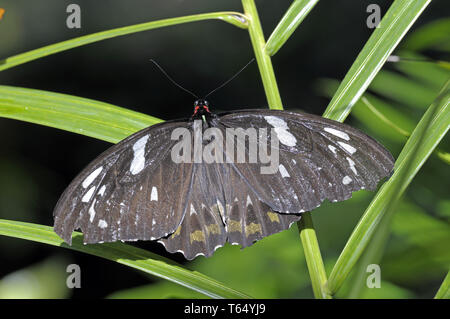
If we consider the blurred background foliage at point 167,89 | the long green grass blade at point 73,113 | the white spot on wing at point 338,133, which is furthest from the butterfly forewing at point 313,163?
the blurred background foliage at point 167,89

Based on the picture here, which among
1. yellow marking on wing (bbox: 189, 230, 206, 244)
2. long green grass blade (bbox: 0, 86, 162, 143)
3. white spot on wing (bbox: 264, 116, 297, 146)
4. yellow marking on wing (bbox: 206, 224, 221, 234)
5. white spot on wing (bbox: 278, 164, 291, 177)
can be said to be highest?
long green grass blade (bbox: 0, 86, 162, 143)

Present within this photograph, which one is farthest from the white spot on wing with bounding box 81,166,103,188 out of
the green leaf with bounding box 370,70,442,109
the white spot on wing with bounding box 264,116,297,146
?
the green leaf with bounding box 370,70,442,109

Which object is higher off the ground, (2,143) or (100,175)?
(2,143)

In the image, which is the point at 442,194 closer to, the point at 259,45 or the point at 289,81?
the point at 259,45

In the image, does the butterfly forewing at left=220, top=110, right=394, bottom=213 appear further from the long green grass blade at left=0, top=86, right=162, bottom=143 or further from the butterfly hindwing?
the long green grass blade at left=0, top=86, right=162, bottom=143

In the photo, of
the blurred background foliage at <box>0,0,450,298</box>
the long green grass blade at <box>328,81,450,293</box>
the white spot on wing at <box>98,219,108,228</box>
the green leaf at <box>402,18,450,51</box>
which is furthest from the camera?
the blurred background foliage at <box>0,0,450,298</box>

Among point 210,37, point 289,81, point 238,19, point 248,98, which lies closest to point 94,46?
point 210,37

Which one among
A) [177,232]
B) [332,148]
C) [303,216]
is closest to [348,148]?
[332,148]
